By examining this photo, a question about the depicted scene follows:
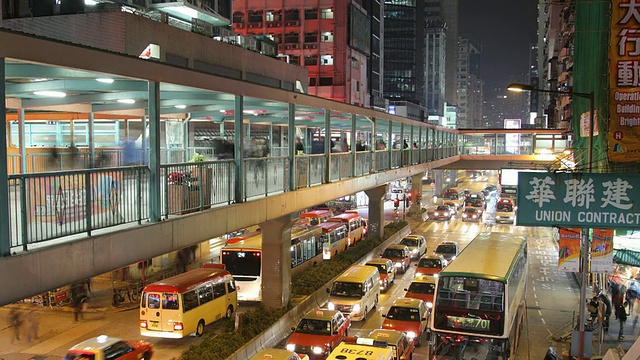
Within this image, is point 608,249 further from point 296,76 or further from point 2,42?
point 296,76

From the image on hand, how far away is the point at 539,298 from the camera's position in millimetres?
25422

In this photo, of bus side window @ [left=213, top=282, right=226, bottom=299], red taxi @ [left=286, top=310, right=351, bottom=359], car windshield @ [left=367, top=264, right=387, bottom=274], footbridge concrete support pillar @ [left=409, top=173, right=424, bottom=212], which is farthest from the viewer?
footbridge concrete support pillar @ [left=409, top=173, right=424, bottom=212]

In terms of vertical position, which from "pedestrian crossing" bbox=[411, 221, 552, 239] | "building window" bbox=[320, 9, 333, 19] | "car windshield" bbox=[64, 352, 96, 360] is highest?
"building window" bbox=[320, 9, 333, 19]

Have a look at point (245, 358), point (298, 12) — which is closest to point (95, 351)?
point (245, 358)

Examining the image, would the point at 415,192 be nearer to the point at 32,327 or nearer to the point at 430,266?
the point at 430,266

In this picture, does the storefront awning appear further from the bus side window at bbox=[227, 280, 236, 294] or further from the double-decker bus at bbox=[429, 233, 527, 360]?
the bus side window at bbox=[227, 280, 236, 294]

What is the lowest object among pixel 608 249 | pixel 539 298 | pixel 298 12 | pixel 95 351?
pixel 539 298

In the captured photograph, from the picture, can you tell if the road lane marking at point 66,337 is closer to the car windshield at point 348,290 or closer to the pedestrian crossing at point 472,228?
the car windshield at point 348,290

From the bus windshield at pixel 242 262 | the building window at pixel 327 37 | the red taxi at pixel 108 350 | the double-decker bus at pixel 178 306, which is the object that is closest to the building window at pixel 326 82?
the building window at pixel 327 37

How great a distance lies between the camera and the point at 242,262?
74.2ft

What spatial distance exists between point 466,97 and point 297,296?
17417 cm

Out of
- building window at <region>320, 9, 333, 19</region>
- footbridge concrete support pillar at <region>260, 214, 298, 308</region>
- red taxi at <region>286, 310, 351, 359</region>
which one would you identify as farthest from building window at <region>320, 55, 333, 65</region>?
red taxi at <region>286, 310, 351, 359</region>

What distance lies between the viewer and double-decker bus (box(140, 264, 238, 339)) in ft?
56.2

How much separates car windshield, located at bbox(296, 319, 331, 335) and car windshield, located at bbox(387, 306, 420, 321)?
260cm
